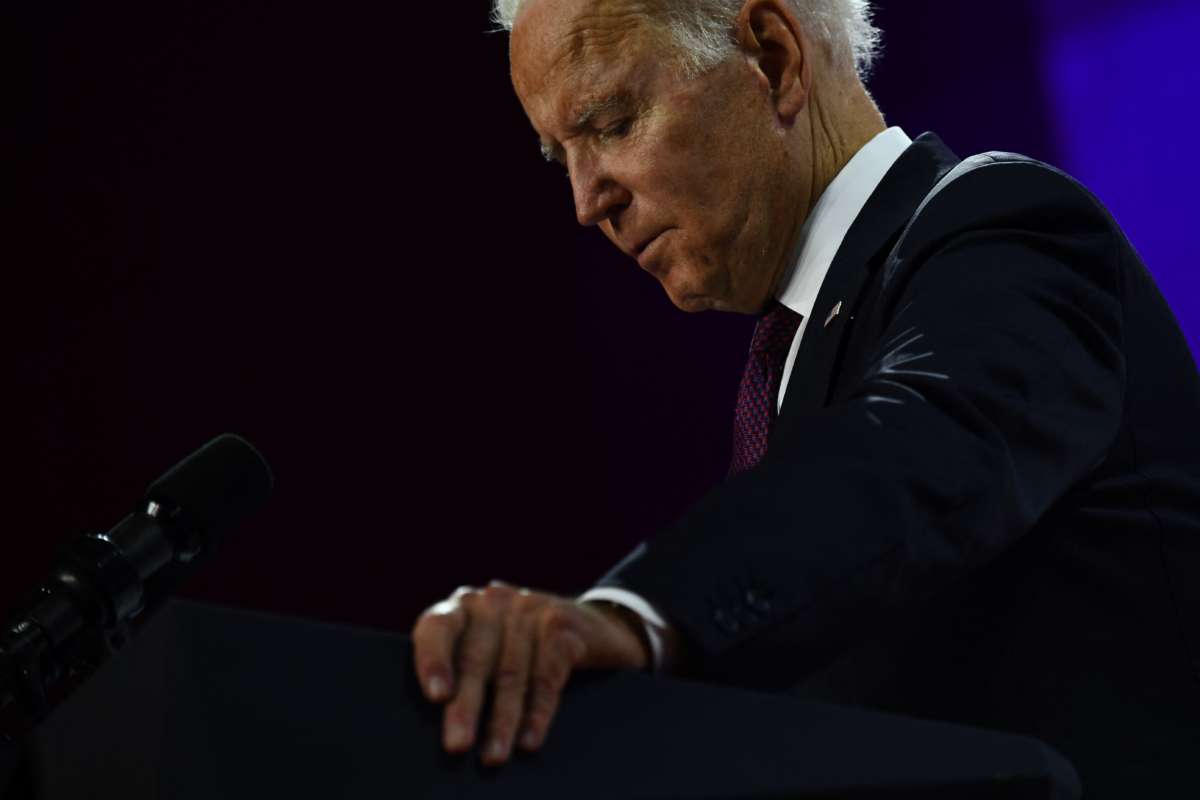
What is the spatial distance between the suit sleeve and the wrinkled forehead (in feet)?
1.45

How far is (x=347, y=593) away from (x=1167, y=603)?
2005mm

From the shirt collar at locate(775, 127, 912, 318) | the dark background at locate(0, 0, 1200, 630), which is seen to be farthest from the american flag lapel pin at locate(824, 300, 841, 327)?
the dark background at locate(0, 0, 1200, 630)

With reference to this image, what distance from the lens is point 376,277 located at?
273cm

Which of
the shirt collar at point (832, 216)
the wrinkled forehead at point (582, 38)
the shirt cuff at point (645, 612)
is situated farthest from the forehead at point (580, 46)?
the shirt cuff at point (645, 612)

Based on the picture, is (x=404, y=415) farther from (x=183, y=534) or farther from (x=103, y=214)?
(x=183, y=534)

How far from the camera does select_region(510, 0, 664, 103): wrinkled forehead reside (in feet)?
4.13

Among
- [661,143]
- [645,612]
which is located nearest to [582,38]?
[661,143]

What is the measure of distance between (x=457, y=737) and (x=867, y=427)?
1.00 ft

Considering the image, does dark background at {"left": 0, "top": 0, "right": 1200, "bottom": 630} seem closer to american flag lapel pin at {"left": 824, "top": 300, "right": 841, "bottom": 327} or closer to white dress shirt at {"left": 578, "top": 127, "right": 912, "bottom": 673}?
white dress shirt at {"left": 578, "top": 127, "right": 912, "bottom": 673}

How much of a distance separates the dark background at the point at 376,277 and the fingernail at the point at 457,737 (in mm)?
2051

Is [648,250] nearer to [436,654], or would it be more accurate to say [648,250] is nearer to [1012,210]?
[1012,210]

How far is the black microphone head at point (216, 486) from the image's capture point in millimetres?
955

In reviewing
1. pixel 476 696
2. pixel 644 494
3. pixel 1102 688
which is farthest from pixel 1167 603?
pixel 644 494

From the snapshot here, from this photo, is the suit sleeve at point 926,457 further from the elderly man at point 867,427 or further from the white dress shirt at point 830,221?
the white dress shirt at point 830,221
